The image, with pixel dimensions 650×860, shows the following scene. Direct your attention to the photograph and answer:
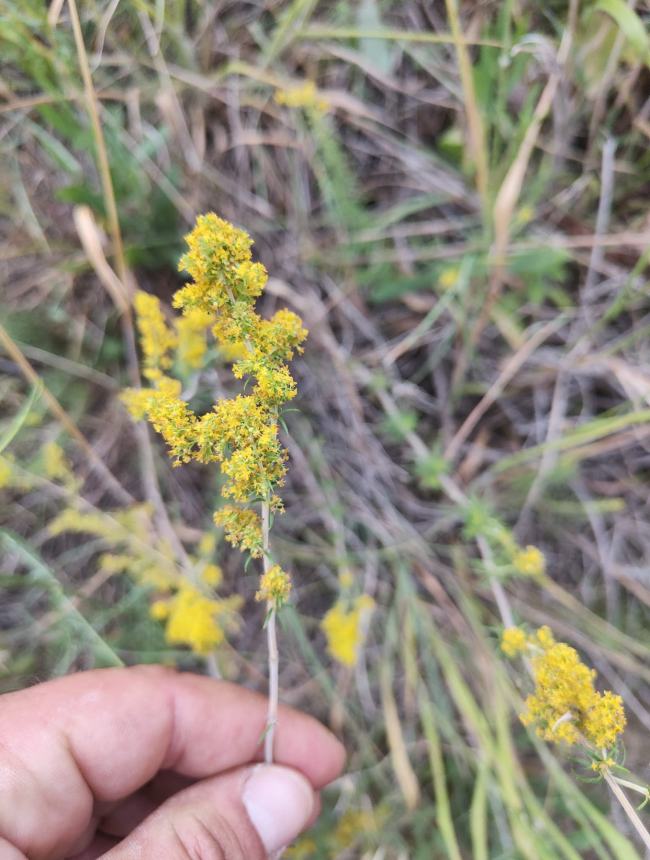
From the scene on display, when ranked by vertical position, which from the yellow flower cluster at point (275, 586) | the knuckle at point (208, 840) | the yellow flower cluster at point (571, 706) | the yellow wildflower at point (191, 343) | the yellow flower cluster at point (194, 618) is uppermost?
the yellow wildflower at point (191, 343)

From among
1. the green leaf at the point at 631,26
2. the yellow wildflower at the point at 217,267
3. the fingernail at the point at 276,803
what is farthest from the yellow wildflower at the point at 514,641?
the green leaf at the point at 631,26

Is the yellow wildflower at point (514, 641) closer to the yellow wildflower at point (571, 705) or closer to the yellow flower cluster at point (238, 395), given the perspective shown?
the yellow wildflower at point (571, 705)

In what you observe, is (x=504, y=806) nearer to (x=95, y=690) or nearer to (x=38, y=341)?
(x=95, y=690)

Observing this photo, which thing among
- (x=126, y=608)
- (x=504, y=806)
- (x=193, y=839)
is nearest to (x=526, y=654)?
(x=193, y=839)

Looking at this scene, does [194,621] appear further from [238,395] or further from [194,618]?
[238,395]

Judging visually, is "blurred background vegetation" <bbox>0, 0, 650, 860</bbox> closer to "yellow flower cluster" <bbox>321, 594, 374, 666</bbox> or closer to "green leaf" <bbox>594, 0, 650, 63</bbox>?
"yellow flower cluster" <bbox>321, 594, 374, 666</bbox>
